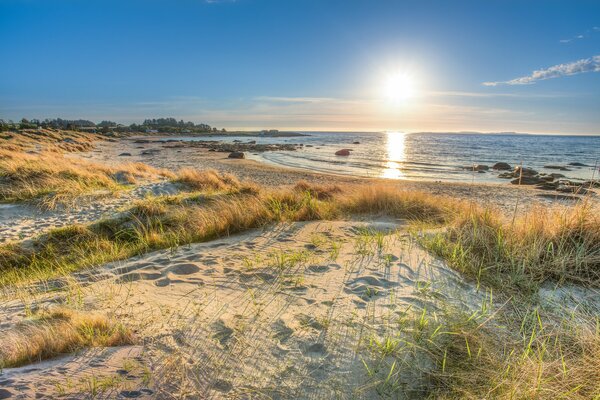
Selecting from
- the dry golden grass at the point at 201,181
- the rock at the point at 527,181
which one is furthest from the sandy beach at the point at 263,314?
the rock at the point at 527,181

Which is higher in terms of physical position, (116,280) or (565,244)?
(565,244)

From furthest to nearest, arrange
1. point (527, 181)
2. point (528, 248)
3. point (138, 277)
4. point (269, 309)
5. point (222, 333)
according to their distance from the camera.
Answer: point (527, 181)
point (528, 248)
point (138, 277)
point (269, 309)
point (222, 333)

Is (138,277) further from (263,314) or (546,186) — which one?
(546,186)

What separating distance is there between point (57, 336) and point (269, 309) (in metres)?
1.98

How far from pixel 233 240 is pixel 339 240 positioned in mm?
2084

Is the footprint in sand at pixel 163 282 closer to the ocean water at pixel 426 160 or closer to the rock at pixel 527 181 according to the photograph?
the ocean water at pixel 426 160

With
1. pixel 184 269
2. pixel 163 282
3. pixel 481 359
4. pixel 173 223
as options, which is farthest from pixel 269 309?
pixel 173 223

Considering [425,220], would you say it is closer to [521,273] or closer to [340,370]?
[521,273]

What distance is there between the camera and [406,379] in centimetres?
278

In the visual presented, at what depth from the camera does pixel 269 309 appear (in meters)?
3.75

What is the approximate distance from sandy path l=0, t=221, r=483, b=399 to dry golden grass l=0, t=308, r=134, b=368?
240 mm

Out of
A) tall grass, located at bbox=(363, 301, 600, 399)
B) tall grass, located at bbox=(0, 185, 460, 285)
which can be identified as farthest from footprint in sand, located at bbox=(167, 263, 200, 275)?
tall grass, located at bbox=(363, 301, 600, 399)

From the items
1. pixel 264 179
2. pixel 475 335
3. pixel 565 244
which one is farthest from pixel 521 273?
pixel 264 179

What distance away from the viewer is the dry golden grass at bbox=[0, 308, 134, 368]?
2.70m
